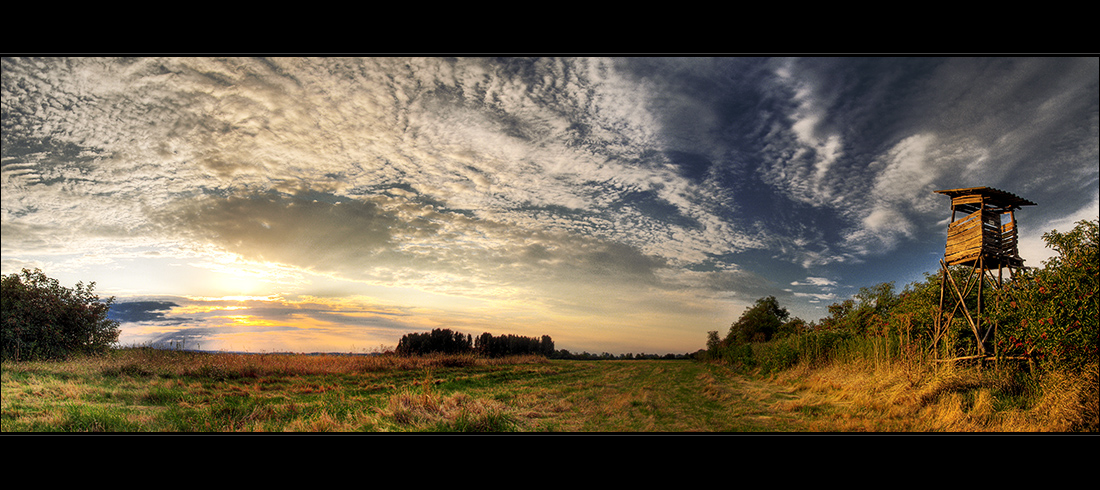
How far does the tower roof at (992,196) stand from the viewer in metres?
9.37

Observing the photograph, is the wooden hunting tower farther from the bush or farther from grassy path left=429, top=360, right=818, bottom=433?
the bush

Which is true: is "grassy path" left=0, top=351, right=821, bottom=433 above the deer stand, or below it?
below

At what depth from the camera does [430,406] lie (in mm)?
7457

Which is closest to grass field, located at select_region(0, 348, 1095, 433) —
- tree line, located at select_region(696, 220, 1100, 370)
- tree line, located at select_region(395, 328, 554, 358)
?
tree line, located at select_region(696, 220, 1100, 370)

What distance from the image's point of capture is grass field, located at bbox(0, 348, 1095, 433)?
711cm

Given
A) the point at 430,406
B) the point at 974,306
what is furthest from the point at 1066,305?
the point at 430,406

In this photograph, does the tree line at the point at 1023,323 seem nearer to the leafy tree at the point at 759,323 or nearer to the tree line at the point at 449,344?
the leafy tree at the point at 759,323

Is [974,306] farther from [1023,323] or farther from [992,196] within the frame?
[1023,323]

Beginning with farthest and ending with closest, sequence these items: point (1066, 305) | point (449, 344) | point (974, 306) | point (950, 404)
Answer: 1. point (449, 344)
2. point (974, 306)
3. point (950, 404)
4. point (1066, 305)

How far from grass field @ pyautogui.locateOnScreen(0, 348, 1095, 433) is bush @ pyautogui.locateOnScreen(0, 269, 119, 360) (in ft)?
4.19

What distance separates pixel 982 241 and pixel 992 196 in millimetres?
1126
